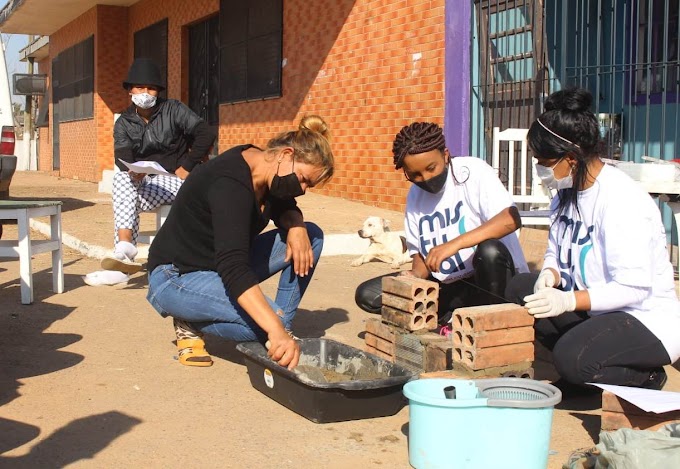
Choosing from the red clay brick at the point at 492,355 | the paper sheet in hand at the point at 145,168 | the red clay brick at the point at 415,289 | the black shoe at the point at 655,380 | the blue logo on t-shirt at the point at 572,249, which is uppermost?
the paper sheet in hand at the point at 145,168

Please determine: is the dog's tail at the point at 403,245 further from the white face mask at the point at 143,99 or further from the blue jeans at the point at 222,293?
the blue jeans at the point at 222,293

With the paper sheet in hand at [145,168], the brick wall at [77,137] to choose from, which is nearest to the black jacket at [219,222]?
the paper sheet in hand at [145,168]

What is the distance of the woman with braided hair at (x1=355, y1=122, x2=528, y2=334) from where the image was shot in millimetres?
4367

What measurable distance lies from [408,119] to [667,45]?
322 cm

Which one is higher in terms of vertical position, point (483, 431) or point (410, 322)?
point (410, 322)

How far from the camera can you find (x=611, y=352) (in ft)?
11.9

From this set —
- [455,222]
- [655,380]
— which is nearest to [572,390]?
[655,380]

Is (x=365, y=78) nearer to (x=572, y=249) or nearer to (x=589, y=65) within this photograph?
(x=589, y=65)

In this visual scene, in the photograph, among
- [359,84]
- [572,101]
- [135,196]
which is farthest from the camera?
[359,84]

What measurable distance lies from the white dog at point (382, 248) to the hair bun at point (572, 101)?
4.21 metres

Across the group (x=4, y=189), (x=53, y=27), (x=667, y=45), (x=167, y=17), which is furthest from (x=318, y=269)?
(x=53, y=27)

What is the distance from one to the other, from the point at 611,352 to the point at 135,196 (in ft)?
13.6

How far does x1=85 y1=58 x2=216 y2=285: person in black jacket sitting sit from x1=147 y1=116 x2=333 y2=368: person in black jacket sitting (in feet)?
7.27

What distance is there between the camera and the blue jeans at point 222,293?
4.17m
